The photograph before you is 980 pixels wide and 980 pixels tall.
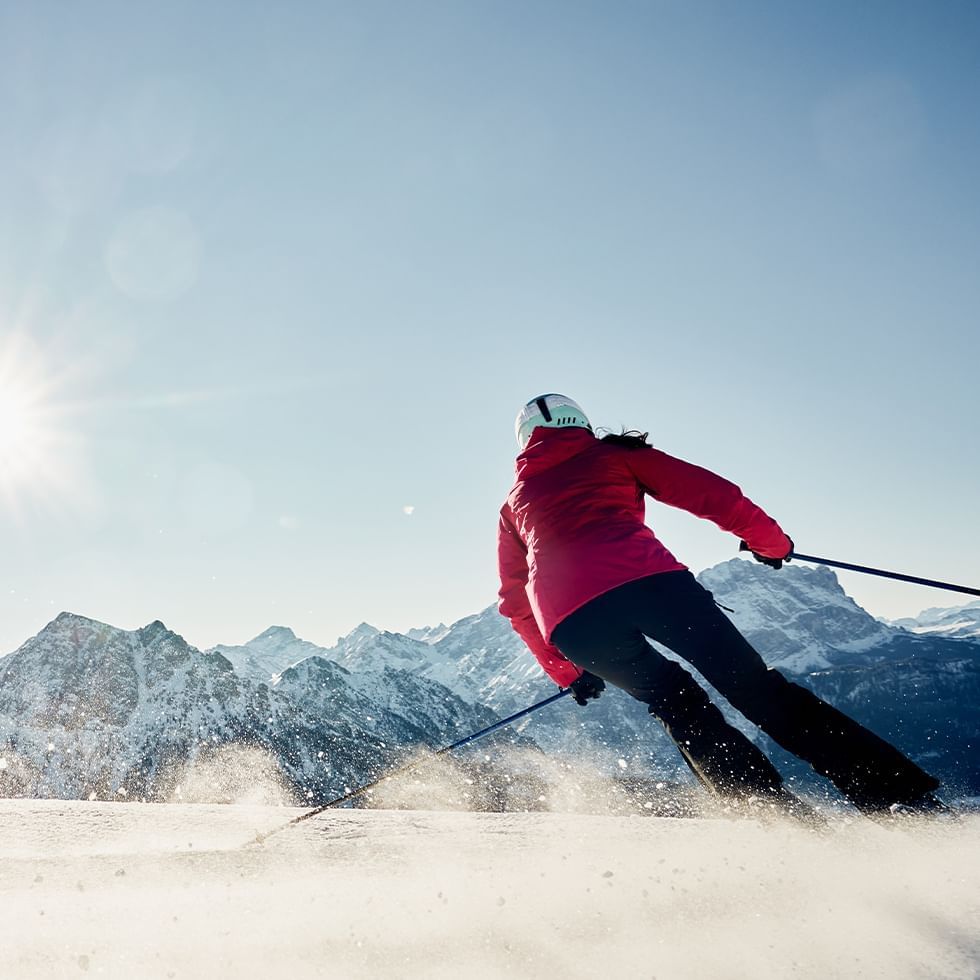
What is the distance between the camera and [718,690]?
3637 mm

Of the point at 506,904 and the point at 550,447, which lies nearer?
the point at 506,904

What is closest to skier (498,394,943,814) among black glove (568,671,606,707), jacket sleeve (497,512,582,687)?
jacket sleeve (497,512,582,687)

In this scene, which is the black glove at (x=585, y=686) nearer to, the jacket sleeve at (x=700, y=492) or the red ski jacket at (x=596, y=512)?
the red ski jacket at (x=596, y=512)

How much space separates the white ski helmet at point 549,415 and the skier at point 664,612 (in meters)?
0.01

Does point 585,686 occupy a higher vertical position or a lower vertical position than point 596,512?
lower

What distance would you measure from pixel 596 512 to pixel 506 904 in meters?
2.20

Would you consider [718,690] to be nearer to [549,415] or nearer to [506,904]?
[506,904]

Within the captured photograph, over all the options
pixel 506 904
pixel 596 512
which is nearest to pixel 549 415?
pixel 596 512

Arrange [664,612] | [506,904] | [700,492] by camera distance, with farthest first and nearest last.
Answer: [700,492] < [664,612] < [506,904]

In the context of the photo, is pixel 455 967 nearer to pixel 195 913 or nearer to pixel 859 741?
pixel 195 913

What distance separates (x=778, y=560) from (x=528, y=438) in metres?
2.06

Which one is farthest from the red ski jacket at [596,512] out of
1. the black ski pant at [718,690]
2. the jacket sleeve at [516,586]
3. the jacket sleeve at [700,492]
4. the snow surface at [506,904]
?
the snow surface at [506,904]

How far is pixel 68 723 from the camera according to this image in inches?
7835

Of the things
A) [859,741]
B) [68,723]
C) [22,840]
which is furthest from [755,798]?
[68,723]
